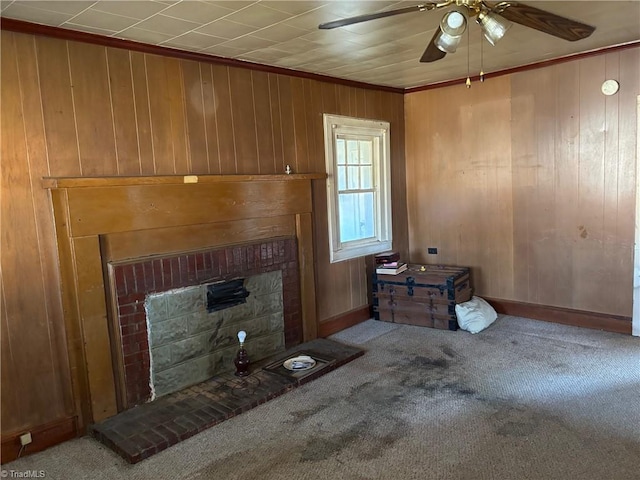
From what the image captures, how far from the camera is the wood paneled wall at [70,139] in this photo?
265 cm

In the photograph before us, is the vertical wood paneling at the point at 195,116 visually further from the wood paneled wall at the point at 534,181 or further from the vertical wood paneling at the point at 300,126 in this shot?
the wood paneled wall at the point at 534,181

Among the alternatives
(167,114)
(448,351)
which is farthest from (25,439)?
(448,351)

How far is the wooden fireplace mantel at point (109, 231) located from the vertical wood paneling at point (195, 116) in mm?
179

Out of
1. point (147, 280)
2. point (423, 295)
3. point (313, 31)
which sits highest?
point (313, 31)

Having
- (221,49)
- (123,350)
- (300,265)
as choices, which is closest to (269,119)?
(221,49)

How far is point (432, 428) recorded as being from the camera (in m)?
2.79

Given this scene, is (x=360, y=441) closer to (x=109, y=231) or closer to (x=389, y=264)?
(x=109, y=231)

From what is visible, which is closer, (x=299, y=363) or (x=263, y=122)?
(x=299, y=363)

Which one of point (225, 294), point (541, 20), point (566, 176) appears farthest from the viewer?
point (566, 176)

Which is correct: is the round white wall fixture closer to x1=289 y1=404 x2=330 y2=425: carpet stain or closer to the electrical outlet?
x1=289 y1=404 x2=330 y2=425: carpet stain

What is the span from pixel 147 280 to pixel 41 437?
1054 millimetres

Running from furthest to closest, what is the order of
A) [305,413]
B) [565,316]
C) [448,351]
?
[565,316]
[448,351]
[305,413]

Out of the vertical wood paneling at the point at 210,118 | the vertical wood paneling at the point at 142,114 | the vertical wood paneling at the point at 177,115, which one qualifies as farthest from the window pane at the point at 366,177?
the vertical wood paneling at the point at 142,114

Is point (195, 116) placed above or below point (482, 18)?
below
